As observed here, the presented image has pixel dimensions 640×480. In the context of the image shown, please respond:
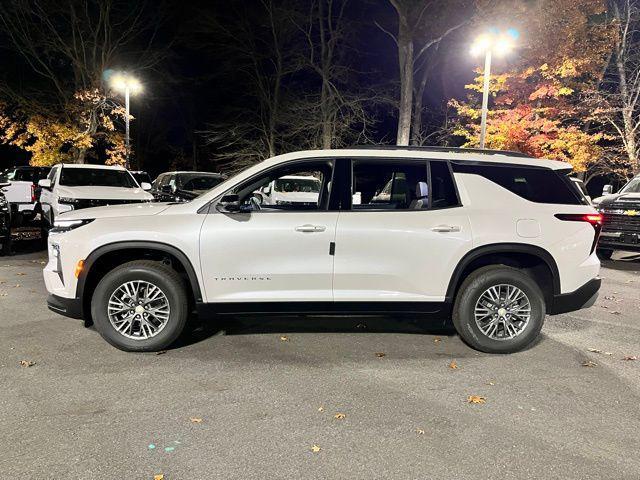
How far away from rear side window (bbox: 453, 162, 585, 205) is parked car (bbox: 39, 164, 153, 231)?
7929mm

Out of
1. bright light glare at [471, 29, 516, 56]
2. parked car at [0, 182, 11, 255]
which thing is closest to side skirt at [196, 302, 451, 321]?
parked car at [0, 182, 11, 255]

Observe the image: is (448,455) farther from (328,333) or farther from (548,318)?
(548,318)

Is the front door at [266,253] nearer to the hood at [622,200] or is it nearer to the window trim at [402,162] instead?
the window trim at [402,162]

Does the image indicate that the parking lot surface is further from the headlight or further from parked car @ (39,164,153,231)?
parked car @ (39,164,153,231)

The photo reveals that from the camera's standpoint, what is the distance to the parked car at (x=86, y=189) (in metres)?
10.6

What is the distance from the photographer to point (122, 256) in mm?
5035

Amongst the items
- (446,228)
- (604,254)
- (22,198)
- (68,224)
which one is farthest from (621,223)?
(22,198)

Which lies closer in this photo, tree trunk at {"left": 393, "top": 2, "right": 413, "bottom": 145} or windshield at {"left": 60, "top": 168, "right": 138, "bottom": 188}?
windshield at {"left": 60, "top": 168, "right": 138, "bottom": 188}

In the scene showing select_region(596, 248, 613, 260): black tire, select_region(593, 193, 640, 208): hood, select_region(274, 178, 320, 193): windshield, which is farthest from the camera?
select_region(596, 248, 613, 260): black tire

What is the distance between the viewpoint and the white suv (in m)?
4.78

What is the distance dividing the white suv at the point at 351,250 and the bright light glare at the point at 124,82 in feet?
62.4

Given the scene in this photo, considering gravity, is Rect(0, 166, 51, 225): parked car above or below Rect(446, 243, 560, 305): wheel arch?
above

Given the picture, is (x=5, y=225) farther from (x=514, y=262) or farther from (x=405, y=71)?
(x=405, y=71)

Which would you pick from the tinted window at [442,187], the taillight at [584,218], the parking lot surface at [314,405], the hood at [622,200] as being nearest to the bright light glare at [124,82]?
the parking lot surface at [314,405]
